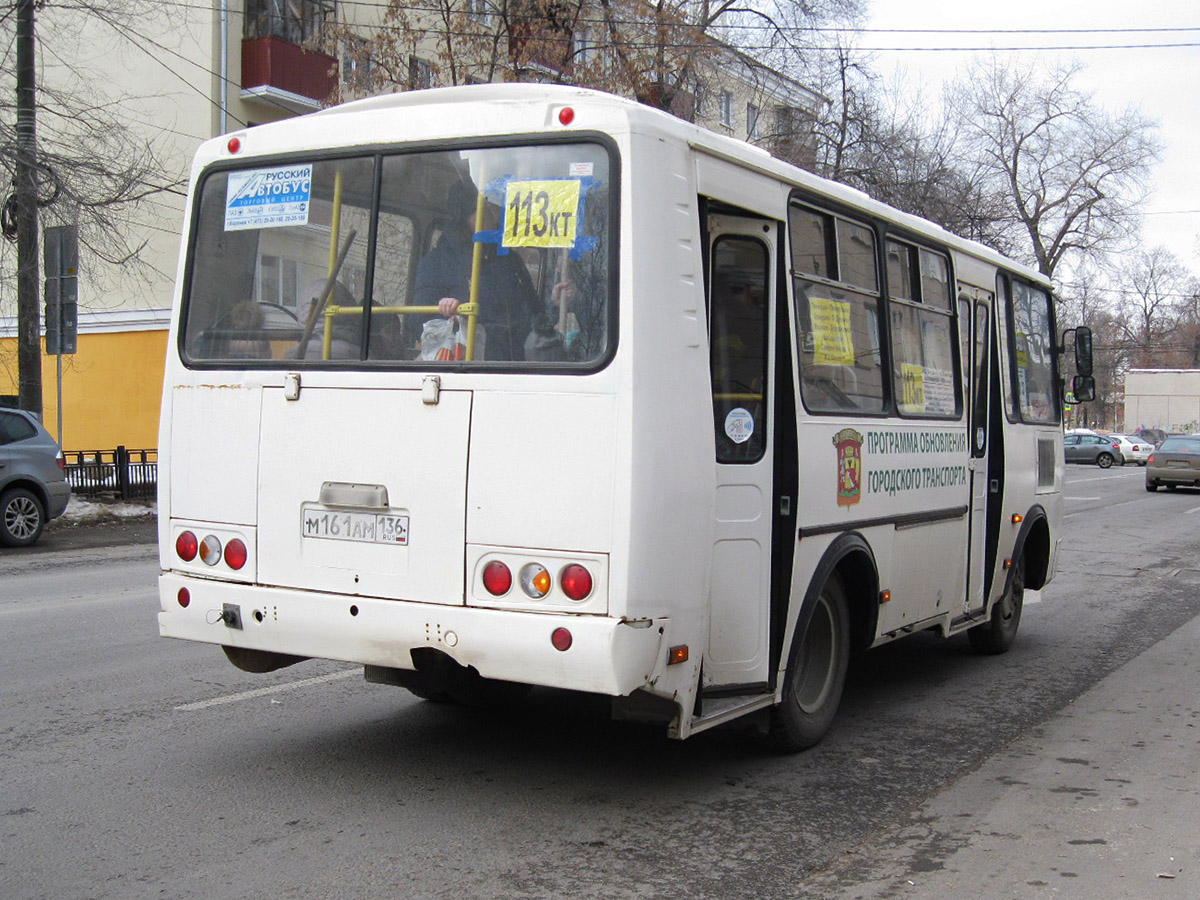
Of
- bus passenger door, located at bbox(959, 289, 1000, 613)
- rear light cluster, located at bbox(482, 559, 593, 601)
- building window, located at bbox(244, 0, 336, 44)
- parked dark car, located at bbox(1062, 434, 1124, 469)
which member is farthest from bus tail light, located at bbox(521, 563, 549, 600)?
parked dark car, located at bbox(1062, 434, 1124, 469)

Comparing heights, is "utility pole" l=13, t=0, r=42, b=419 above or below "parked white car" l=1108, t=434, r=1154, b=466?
above

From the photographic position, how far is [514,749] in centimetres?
620

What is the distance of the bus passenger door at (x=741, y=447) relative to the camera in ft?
17.7

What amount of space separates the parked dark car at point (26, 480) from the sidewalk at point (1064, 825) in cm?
1227

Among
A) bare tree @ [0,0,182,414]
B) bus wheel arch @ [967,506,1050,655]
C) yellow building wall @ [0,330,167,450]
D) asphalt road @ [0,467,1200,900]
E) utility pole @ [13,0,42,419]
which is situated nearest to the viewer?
asphalt road @ [0,467,1200,900]

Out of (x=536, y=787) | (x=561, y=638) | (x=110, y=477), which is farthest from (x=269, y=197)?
(x=110, y=477)

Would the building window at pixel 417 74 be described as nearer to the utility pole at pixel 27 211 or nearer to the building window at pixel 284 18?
the building window at pixel 284 18

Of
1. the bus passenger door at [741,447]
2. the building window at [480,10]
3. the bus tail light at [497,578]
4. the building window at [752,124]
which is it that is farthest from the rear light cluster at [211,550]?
the building window at [752,124]

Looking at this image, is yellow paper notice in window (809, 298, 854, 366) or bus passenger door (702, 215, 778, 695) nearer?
bus passenger door (702, 215, 778, 695)

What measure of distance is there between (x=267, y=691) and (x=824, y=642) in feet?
10.1

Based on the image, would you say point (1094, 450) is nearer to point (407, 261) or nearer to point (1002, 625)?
point (1002, 625)

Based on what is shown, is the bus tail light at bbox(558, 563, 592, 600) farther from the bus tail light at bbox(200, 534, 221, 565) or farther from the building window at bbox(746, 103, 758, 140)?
the building window at bbox(746, 103, 758, 140)

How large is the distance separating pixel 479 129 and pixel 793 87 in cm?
3038

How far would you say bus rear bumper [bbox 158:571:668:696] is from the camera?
15.5 ft
